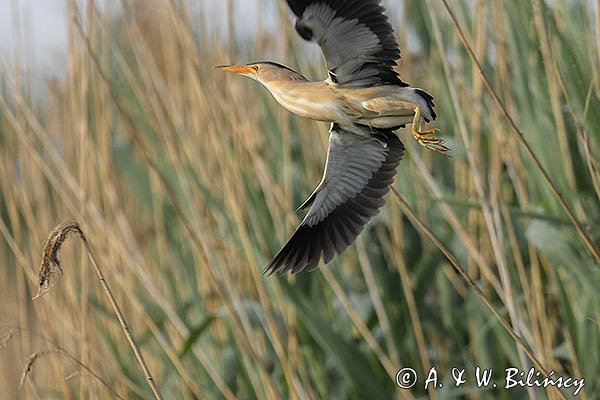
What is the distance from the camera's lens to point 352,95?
3.72 feet

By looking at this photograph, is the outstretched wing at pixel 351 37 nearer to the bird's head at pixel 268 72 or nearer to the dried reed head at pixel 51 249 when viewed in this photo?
the bird's head at pixel 268 72

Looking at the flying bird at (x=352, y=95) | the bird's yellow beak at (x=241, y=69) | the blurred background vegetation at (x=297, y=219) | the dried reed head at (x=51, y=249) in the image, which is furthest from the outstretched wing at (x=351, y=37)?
the dried reed head at (x=51, y=249)

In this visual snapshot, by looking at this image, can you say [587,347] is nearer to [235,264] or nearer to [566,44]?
[566,44]

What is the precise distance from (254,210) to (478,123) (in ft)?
1.62

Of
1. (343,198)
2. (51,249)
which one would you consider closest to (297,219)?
(343,198)

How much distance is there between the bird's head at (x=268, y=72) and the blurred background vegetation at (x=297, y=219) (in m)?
0.26

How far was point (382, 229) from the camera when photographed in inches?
79.8

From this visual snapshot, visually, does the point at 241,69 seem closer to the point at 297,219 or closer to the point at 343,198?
the point at 343,198

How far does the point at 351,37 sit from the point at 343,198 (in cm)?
27

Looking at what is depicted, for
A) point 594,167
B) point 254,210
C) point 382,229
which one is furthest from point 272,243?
point 594,167

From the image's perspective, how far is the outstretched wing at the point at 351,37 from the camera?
1.17m

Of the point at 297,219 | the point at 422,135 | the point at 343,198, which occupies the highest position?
→ the point at 422,135

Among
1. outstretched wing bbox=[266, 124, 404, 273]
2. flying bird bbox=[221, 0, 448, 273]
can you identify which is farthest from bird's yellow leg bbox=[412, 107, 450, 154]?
outstretched wing bbox=[266, 124, 404, 273]

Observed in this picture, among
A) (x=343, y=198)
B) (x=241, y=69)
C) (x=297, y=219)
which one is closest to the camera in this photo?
(x=241, y=69)
